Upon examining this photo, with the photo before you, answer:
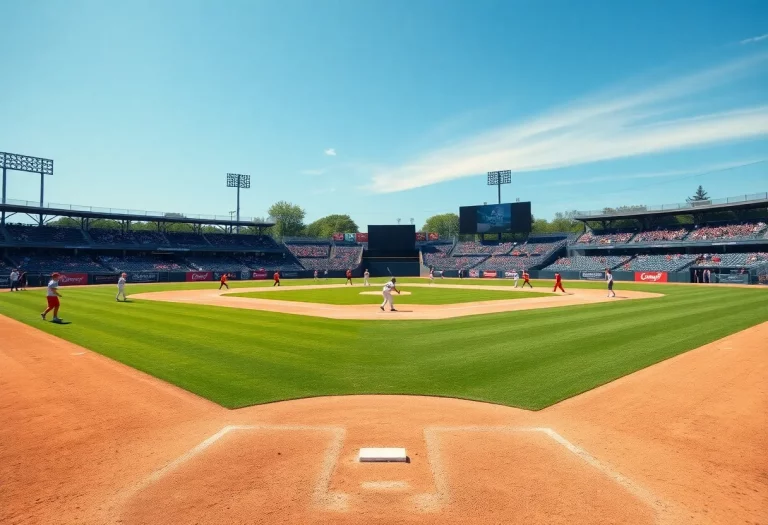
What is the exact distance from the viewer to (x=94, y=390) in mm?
8109

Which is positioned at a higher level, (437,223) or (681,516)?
(437,223)

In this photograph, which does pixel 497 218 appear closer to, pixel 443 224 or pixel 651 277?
pixel 651 277

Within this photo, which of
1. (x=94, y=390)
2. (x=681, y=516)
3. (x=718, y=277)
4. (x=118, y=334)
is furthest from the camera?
(x=718, y=277)

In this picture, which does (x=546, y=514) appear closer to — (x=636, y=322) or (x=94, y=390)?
(x=94, y=390)

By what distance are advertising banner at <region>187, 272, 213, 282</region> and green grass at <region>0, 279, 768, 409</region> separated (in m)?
34.6

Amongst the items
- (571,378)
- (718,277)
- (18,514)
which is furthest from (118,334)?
(718,277)

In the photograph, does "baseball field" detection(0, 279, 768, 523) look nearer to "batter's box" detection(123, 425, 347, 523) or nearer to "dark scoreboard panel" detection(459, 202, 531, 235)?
"batter's box" detection(123, 425, 347, 523)

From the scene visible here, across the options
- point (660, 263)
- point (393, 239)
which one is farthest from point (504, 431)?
point (393, 239)

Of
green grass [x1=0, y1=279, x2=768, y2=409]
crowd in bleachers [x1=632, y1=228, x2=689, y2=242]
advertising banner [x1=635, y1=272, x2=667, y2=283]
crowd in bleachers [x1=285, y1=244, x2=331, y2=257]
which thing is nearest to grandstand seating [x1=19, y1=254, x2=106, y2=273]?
crowd in bleachers [x1=285, y1=244, x2=331, y2=257]

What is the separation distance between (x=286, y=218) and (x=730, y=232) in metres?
111

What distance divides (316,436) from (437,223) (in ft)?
502

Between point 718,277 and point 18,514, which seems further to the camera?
point 718,277

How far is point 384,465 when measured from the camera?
5039mm

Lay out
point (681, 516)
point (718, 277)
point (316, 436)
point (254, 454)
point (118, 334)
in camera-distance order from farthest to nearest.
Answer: point (718, 277) → point (118, 334) → point (316, 436) → point (254, 454) → point (681, 516)
